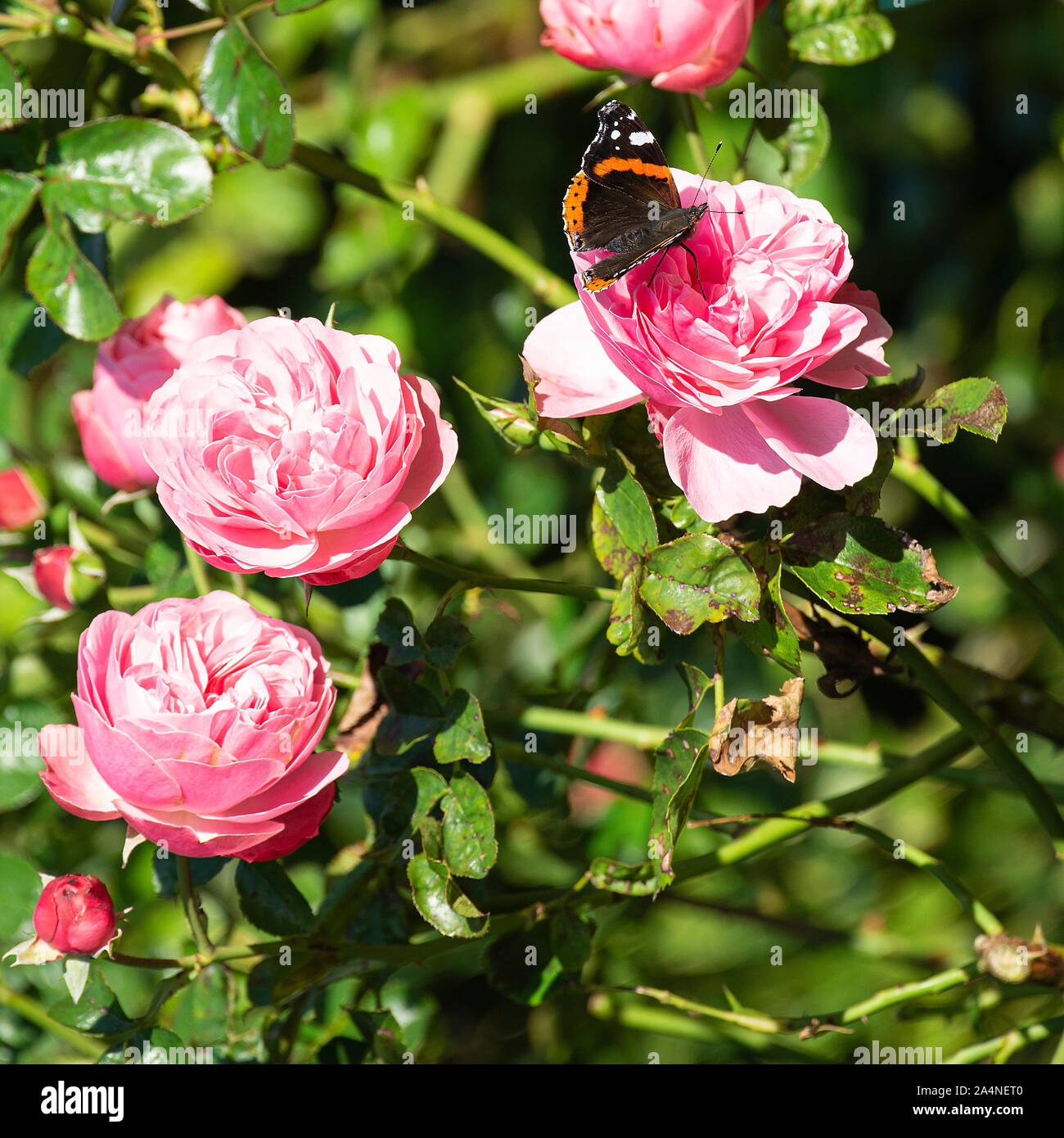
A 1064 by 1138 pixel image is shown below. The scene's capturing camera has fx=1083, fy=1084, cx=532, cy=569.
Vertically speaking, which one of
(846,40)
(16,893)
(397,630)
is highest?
(846,40)

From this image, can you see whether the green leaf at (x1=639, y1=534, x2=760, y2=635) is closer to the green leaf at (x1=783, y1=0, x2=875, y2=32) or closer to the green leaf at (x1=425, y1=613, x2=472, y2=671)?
the green leaf at (x1=425, y1=613, x2=472, y2=671)

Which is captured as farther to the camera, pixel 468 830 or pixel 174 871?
pixel 174 871

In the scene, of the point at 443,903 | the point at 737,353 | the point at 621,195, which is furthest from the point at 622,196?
the point at 443,903

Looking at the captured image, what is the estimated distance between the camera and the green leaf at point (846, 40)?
0.84 meters

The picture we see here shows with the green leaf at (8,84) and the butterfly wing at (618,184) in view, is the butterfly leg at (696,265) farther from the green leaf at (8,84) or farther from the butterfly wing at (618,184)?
the green leaf at (8,84)

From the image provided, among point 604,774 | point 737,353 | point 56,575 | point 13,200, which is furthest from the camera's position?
point 604,774

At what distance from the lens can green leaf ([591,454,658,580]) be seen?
2.16ft

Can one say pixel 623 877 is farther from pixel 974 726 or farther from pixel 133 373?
pixel 133 373

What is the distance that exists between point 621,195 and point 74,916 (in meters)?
0.54

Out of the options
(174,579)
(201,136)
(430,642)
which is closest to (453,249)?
(201,136)

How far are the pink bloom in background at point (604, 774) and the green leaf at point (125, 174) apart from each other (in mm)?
671

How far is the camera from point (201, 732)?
2.07ft

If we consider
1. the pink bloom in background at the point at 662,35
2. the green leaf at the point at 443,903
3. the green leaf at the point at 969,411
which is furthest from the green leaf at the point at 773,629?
the pink bloom in background at the point at 662,35

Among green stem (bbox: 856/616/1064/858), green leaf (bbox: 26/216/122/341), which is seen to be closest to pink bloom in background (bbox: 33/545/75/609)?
green leaf (bbox: 26/216/122/341)
